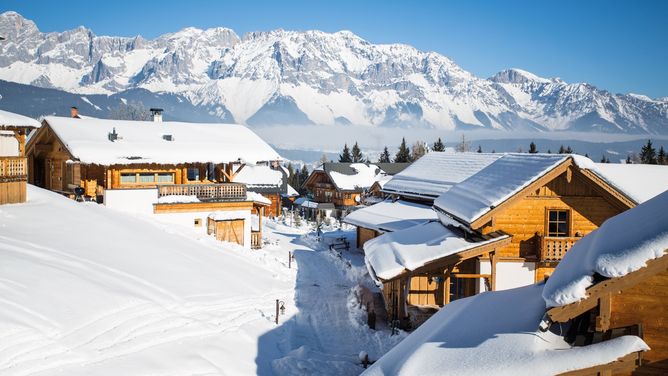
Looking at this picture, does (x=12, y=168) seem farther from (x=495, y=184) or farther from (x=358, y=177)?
(x=358, y=177)

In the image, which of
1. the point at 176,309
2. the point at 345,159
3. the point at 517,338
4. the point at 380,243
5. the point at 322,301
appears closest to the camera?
the point at 517,338

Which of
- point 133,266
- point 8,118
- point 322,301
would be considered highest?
point 8,118

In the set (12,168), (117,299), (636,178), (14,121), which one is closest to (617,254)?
(117,299)

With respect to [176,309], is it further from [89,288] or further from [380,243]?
[380,243]

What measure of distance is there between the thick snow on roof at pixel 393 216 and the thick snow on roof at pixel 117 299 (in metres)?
7.16

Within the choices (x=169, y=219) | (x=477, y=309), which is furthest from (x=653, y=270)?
(x=169, y=219)

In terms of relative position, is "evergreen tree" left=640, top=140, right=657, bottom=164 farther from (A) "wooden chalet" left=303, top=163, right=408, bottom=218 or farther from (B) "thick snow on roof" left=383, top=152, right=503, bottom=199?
(B) "thick snow on roof" left=383, top=152, right=503, bottom=199

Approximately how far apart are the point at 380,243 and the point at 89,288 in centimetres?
987

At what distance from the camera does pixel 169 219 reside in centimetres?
2830

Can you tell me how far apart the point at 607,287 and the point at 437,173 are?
25.7 m

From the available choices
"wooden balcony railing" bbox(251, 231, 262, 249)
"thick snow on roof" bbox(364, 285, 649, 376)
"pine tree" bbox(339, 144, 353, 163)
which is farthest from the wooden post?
"pine tree" bbox(339, 144, 353, 163)

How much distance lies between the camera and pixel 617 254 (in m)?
6.90

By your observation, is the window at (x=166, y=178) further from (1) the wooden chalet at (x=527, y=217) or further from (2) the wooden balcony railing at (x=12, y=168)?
(1) the wooden chalet at (x=527, y=217)

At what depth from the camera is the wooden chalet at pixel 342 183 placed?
6288 centimetres
